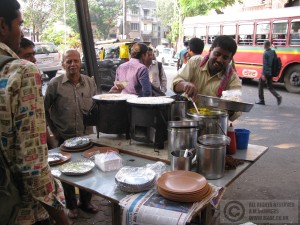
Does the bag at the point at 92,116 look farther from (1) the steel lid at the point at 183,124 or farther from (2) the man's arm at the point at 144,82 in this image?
(2) the man's arm at the point at 144,82

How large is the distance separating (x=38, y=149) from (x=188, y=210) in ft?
2.68

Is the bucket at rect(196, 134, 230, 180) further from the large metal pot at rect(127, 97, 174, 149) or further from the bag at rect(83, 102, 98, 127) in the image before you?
the bag at rect(83, 102, 98, 127)

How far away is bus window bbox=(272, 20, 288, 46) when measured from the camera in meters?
10.9

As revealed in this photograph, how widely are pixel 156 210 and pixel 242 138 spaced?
47.8 inches

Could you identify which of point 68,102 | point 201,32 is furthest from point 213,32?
point 68,102

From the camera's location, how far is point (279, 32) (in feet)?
36.3

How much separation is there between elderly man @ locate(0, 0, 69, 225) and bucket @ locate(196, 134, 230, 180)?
0.96m

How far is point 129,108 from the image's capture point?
2428mm

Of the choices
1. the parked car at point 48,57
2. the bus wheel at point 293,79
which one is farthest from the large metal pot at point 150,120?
the parked car at point 48,57

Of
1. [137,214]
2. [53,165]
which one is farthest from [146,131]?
[137,214]

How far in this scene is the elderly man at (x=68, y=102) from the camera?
293 centimetres

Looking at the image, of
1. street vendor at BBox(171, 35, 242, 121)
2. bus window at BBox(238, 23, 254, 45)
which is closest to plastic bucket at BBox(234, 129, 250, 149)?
street vendor at BBox(171, 35, 242, 121)

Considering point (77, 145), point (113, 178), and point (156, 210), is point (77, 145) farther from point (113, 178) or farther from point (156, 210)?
point (156, 210)

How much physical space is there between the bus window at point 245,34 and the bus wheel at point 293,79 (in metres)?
2.21
